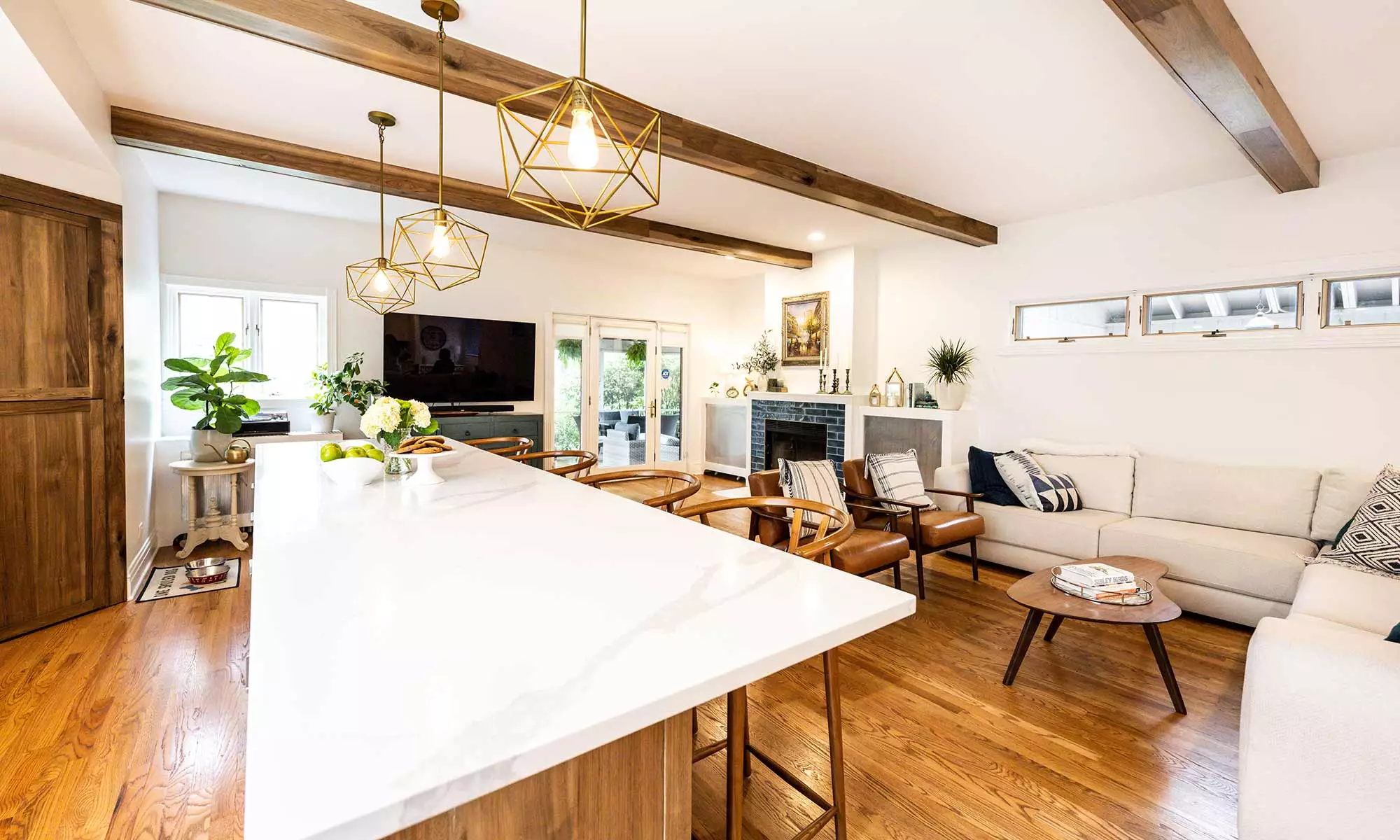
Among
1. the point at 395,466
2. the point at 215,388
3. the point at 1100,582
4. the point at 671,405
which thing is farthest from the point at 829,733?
the point at 671,405

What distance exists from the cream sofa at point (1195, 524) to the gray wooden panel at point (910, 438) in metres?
0.93

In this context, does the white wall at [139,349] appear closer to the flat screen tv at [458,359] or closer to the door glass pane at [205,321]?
the door glass pane at [205,321]

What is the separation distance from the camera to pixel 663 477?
245 centimetres

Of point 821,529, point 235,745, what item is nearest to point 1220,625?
point 821,529

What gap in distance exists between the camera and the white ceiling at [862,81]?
237cm

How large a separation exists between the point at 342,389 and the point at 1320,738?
5.86 m

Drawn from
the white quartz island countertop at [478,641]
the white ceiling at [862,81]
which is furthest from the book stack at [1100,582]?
the white ceiling at [862,81]

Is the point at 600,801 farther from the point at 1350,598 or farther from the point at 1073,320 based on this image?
the point at 1073,320

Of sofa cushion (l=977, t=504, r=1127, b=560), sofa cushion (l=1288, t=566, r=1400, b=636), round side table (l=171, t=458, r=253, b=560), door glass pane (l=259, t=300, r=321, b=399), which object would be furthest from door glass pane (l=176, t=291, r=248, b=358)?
sofa cushion (l=1288, t=566, r=1400, b=636)

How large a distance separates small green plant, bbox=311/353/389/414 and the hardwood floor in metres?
2.13

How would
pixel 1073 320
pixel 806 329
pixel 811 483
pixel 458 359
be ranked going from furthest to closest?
pixel 806 329
pixel 458 359
pixel 1073 320
pixel 811 483

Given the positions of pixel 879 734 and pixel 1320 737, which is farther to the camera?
pixel 879 734

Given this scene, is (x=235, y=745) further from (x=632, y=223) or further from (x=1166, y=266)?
(x=1166, y=266)

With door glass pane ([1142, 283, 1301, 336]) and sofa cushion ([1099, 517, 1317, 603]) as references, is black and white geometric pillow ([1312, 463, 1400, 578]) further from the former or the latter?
door glass pane ([1142, 283, 1301, 336])
